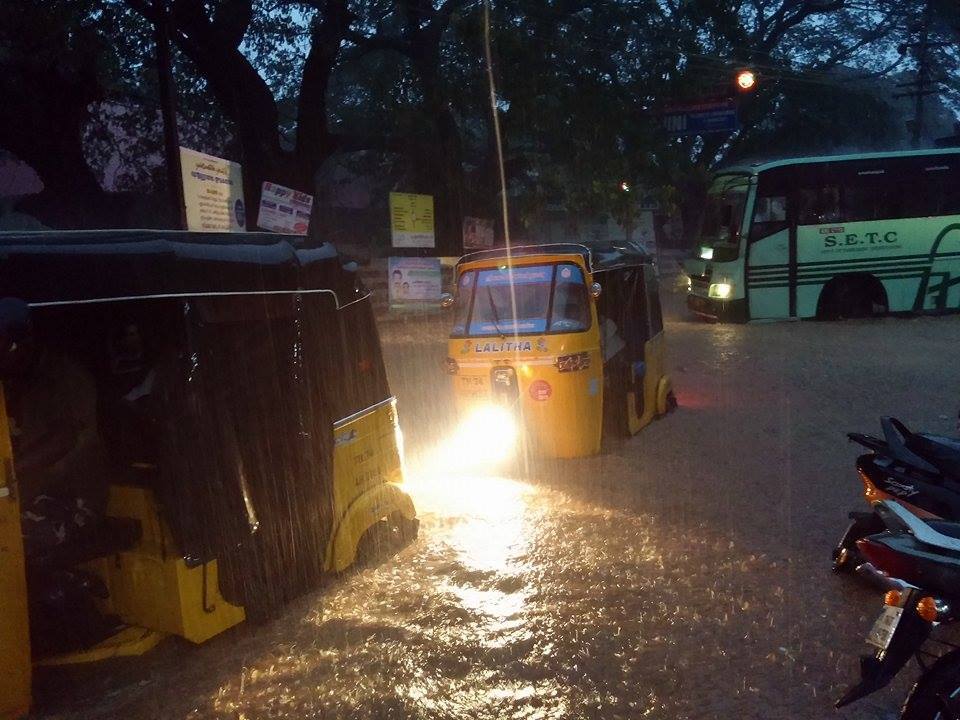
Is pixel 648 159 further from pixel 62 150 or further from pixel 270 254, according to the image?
pixel 270 254

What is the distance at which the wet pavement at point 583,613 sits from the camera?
379cm

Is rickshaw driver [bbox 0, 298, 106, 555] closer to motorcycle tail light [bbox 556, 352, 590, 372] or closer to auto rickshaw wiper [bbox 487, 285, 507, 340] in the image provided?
motorcycle tail light [bbox 556, 352, 590, 372]

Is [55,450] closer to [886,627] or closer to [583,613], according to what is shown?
[583,613]

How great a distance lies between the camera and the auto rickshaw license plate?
3.12 metres

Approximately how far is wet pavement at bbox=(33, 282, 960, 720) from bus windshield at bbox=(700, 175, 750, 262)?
1041 centimetres

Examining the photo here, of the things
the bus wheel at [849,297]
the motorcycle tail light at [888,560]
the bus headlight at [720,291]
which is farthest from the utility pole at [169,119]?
the bus wheel at [849,297]

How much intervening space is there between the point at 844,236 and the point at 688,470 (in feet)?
41.3

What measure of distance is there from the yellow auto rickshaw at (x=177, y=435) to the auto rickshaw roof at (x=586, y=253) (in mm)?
3562

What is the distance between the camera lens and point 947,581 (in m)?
3.02

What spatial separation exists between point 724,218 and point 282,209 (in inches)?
449

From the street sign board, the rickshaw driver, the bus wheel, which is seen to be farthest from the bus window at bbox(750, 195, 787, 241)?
the rickshaw driver

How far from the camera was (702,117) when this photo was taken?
17.3m

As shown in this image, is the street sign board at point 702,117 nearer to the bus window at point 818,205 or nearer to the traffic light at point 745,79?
the traffic light at point 745,79

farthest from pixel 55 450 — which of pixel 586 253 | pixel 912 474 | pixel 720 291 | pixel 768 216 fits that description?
pixel 768 216
